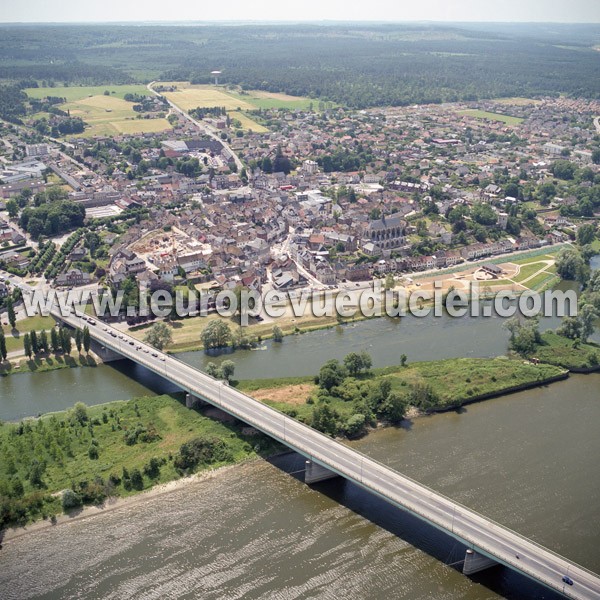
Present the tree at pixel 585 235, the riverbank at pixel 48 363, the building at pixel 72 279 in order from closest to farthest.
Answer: the riverbank at pixel 48 363 → the building at pixel 72 279 → the tree at pixel 585 235

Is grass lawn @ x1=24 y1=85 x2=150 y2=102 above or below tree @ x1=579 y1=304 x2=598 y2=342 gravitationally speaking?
above

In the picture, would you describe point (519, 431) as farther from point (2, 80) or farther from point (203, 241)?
point (2, 80)

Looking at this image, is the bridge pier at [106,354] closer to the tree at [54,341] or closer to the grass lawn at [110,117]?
the tree at [54,341]

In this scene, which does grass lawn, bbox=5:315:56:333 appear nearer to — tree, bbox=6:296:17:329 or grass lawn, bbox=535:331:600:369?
tree, bbox=6:296:17:329

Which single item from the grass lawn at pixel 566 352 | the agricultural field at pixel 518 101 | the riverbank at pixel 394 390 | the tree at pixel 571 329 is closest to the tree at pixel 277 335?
the riverbank at pixel 394 390

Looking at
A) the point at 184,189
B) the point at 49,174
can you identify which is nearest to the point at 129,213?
the point at 184,189

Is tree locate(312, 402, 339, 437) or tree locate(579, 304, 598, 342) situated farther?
tree locate(579, 304, 598, 342)

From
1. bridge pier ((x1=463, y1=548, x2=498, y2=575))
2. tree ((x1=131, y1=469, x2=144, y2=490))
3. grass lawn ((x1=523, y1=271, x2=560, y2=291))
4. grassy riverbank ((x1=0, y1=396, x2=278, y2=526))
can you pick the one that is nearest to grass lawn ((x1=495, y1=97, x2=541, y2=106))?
grass lawn ((x1=523, y1=271, x2=560, y2=291))
